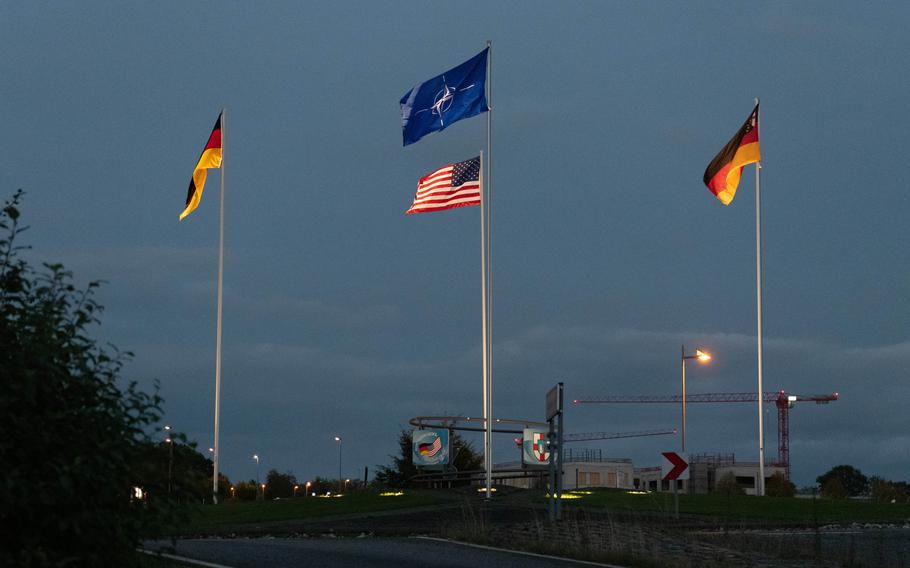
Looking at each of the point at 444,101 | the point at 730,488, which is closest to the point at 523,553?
the point at 444,101

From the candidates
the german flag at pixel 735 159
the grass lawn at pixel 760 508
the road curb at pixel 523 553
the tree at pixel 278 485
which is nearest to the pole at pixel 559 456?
the road curb at pixel 523 553

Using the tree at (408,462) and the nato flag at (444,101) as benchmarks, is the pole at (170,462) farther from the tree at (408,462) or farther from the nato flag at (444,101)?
the tree at (408,462)

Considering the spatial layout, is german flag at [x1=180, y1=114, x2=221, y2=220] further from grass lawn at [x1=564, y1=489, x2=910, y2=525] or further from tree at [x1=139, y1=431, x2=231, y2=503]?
tree at [x1=139, y1=431, x2=231, y2=503]

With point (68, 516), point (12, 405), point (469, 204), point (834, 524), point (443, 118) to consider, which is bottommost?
point (834, 524)

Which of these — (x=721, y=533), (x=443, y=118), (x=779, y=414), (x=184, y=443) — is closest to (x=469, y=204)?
(x=443, y=118)

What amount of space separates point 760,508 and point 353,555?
18.4 meters

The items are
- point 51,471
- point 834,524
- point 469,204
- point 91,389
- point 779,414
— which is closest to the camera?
point 51,471

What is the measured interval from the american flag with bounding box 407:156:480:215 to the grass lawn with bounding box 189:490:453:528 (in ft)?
26.6

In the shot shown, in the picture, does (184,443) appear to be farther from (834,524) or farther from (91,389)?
(834,524)

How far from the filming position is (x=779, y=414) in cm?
18638

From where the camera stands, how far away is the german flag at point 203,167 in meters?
40.0

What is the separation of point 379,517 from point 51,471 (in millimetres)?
23156

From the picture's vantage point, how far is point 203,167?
41031mm

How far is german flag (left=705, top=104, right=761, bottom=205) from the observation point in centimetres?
4084
